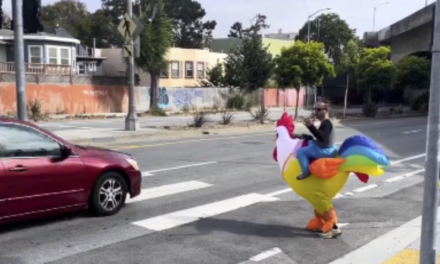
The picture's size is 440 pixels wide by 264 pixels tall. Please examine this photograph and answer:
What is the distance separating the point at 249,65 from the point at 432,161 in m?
42.3

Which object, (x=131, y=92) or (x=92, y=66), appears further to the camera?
(x=92, y=66)

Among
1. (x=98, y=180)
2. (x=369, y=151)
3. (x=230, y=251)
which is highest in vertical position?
(x=369, y=151)

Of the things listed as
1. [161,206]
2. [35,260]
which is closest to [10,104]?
[161,206]

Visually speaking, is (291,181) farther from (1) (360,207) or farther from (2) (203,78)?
(2) (203,78)

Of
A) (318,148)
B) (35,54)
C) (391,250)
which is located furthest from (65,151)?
(35,54)

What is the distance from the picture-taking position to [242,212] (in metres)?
7.77

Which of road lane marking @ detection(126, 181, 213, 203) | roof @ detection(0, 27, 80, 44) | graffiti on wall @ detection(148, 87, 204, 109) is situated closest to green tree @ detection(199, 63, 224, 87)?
graffiti on wall @ detection(148, 87, 204, 109)

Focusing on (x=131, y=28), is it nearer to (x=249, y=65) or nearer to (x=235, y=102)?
(x=235, y=102)

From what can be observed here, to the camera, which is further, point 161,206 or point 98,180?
point 161,206

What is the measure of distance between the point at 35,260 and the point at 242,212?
10.7 ft

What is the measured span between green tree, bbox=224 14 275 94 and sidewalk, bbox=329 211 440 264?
39276 millimetres

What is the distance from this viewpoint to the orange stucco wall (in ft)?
96.3

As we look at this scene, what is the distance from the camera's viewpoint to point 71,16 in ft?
285

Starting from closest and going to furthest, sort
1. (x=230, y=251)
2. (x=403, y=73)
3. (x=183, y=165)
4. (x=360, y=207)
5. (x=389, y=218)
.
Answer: (x=230, y=251), (x=389, y=218), (x=360, y=207), (x=183, y=165), (x=403, y=73)
